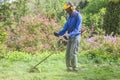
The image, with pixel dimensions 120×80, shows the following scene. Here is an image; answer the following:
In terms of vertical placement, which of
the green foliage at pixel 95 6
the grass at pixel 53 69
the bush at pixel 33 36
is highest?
the green foliage at pixel 95 6

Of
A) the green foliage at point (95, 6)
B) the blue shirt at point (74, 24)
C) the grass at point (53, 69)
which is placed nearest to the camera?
the grass at point (53, 69)

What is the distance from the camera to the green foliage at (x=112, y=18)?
65.9 ft

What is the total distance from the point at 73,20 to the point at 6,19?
13.5m

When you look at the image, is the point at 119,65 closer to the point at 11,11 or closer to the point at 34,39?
the point at 34,39

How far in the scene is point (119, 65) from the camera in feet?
39.3

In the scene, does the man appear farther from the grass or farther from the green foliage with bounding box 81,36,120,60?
the green foliage with bounding box 81,36,120,60

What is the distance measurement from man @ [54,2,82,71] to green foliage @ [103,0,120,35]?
10304 mm

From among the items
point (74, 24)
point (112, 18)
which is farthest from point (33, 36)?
point (74, 24)

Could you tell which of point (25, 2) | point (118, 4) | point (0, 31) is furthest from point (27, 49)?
point (25, 2)

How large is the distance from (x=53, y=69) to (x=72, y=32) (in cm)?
146

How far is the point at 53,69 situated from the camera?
10727mm

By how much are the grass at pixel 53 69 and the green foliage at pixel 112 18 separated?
7.79 metres

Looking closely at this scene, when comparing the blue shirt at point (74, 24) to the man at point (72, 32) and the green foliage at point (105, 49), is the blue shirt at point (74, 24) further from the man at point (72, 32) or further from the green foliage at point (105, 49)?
the green foliage at point (105, 49)

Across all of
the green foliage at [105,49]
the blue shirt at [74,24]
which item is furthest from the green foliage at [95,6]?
the blue shirt at [74,24]
